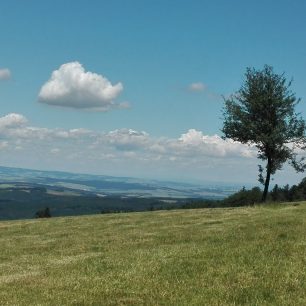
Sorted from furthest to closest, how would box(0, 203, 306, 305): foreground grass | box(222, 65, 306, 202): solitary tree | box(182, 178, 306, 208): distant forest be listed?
box(182, 178, 306, 208): distant forest, box(222, 65, 306, 202): solitary tree, box(0, 203, 306, 305): foreground grass

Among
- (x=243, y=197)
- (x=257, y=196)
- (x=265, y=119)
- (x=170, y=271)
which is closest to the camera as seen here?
(x=170, y=271)

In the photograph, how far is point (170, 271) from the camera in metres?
16.3

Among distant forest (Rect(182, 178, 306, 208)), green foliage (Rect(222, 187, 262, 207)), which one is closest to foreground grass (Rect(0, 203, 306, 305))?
distant forest (Rect(182, 178, 306, 208))

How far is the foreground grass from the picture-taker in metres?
13.3

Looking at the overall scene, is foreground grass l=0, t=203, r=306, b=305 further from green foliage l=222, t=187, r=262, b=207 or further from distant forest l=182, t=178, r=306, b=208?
green foliage l=222, t=187, r=262, b=207

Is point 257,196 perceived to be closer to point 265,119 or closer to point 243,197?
point 243,197

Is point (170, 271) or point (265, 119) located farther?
point (265, 119)

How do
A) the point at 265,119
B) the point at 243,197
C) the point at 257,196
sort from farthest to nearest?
1. the point at 243,197
2. the point at 257,196
3. the point at 265,119

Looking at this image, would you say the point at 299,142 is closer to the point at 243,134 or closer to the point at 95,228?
the point at 243,134

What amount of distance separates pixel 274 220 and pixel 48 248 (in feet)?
42.1

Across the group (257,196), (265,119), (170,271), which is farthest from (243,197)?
(170,271)

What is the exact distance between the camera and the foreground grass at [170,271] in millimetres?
13281

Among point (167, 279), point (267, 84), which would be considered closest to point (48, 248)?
point (167, 279)

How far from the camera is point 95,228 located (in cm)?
3853
